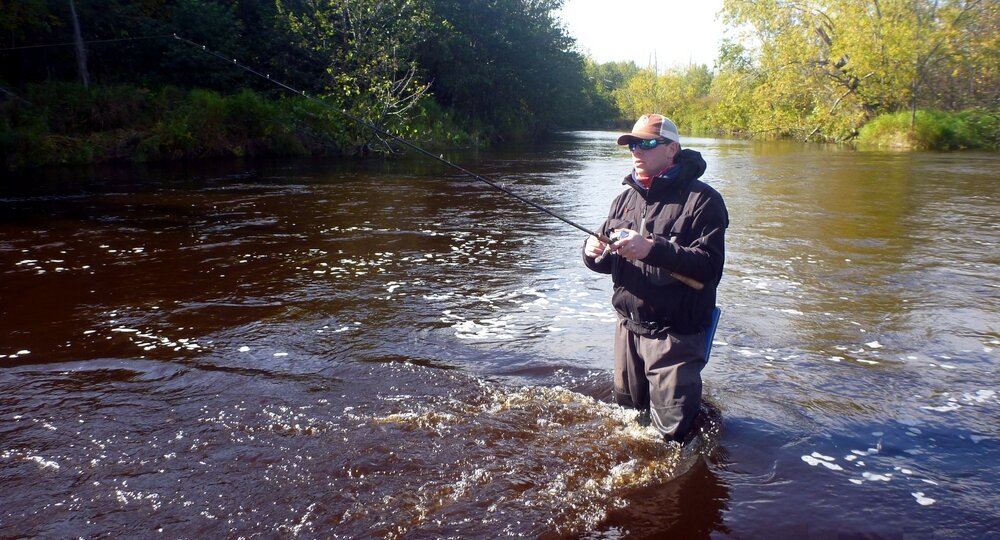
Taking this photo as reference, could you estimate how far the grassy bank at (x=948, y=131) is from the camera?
104 feet

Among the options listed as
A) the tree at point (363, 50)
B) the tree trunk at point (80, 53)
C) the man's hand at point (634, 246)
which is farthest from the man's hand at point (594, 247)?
the tree trunk at point (80, 53)

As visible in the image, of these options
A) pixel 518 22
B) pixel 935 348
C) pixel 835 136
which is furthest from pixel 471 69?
pixel 935 348

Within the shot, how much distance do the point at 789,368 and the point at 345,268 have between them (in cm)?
561

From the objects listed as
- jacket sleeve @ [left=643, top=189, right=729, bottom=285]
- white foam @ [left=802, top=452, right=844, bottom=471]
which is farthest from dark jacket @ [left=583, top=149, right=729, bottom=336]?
white foam @ [left=802, top=452, right=844, bottom=471]

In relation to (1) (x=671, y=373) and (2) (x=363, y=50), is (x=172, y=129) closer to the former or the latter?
(2) (x=363, y=50)

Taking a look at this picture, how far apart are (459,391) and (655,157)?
2237 millimetres

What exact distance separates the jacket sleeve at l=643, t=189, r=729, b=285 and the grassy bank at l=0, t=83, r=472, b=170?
21511 millimetres

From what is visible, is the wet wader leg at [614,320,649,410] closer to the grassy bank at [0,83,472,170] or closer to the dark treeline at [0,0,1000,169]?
the dark treeline at [0,0,1000,169]

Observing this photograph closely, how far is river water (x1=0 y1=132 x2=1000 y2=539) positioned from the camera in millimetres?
3492

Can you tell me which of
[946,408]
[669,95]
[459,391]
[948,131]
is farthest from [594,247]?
[669,95]

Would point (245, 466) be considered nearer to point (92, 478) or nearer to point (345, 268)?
point (92, 478)

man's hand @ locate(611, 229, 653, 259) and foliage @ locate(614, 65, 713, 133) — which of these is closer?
man's hand @ locate(611, 229, 653, 259)

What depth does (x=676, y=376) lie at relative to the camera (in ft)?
12.4

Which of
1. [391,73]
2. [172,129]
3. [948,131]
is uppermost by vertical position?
[391,73]
